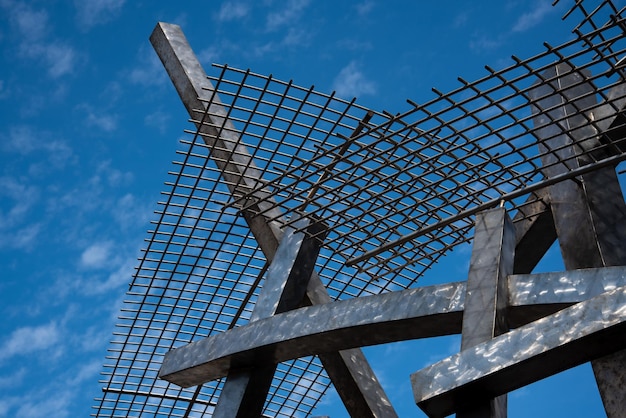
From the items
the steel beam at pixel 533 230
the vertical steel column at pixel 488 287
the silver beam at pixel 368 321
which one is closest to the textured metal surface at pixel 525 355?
the vertical steel column at pixel 488 287

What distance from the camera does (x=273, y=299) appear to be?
23.3 ft

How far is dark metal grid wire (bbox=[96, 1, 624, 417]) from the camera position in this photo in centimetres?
610

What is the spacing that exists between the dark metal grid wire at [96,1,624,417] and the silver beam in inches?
31.6

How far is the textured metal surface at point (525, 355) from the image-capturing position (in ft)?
15.8

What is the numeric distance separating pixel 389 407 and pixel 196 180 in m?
2.26

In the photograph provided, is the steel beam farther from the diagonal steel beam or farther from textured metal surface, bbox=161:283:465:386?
textured metal surface, bbox=161:283:465:386

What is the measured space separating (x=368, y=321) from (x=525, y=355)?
140 cm

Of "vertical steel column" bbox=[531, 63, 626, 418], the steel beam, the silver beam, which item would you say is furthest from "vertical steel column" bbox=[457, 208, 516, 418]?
the steel beam

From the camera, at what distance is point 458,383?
197 inches

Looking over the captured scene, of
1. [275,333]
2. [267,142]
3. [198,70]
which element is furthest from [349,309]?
[198,70]

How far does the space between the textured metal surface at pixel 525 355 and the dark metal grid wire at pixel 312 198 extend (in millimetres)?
1407

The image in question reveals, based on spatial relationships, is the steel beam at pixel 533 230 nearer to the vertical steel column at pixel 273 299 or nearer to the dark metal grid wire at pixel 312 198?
the dark metal grid wire at pixel 312 198

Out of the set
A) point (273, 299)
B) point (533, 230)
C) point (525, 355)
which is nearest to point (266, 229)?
point (273, 299)

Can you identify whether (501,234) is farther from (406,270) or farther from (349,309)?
(406,270)
